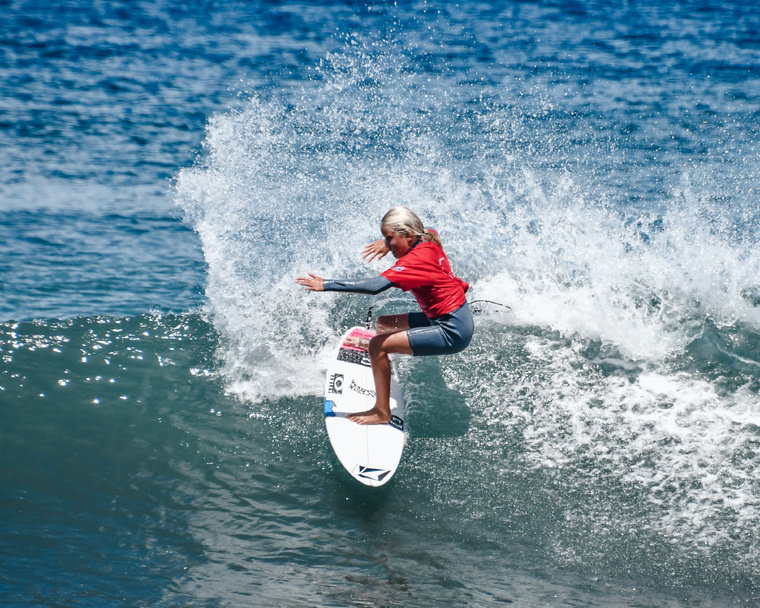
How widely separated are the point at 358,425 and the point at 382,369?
1.88 feet

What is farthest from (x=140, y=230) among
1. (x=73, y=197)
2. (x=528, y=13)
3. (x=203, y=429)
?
(x=528, y=13)

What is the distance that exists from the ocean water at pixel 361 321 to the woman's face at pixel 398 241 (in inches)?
66.0

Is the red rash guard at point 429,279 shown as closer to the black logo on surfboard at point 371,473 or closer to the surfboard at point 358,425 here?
the surfboard at point 358,425

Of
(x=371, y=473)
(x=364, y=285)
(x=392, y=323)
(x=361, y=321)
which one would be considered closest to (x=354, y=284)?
(x=364, y=285)

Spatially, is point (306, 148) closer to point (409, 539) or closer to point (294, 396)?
point (294, 396)

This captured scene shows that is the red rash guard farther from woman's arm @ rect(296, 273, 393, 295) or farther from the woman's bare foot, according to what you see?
the woman's bare foot

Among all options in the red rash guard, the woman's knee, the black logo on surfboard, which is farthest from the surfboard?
the red rash guard

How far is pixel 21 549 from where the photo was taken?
486 cm

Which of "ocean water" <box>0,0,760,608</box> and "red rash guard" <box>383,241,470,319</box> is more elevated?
"red rash guard" <box>383,241,470,319</box>

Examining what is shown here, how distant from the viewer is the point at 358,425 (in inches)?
228

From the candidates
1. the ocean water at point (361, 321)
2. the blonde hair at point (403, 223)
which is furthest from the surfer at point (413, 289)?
the ocean water at point (361, 321)

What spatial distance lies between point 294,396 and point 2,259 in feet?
17.9

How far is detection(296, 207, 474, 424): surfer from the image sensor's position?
5152 mm

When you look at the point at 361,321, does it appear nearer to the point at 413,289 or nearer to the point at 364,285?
the point at 413,289
